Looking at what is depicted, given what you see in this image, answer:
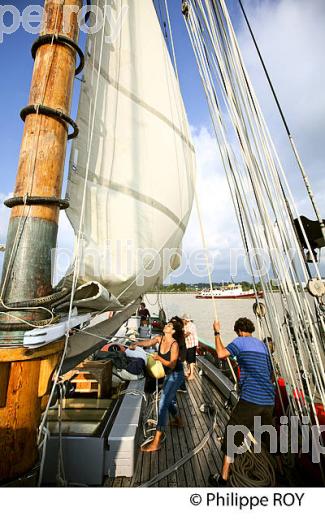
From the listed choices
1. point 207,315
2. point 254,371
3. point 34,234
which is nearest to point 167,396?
point 254,371

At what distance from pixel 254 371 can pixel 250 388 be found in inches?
6.1

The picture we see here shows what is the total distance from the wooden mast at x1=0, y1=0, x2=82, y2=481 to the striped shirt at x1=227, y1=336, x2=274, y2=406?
1672 mm

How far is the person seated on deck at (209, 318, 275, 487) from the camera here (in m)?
2.32

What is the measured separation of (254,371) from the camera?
7.66 ft

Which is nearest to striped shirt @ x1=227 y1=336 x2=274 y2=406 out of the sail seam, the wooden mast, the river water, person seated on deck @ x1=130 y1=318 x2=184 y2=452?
person seated on deck @ x1=130 y1=318 x2=184 y2=452

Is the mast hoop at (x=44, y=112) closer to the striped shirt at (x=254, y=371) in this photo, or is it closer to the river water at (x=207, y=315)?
the striped shirt at (x=254, y=371)

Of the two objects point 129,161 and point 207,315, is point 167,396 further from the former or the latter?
point 207,315

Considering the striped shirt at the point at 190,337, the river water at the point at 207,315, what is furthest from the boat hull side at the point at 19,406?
the river water at the point at 207,315

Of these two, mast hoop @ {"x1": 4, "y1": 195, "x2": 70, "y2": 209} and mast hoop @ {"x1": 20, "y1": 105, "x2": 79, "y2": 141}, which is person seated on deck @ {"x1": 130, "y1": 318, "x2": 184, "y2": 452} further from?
mast hoop @ {"x1": 20, "y1": 105, "x2": 79, "y2": 141}

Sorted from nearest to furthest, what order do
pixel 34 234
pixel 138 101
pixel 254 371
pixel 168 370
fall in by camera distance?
1. pixel 34 234
2. pixel 254 371
3. pixel 138 101
4. pixel 168 370

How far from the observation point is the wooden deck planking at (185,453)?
2.52 meters

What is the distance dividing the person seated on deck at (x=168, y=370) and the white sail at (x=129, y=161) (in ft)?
3.32

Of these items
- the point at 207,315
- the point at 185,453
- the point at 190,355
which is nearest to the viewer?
the point at 185,453

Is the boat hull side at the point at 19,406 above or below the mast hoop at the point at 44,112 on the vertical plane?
below
